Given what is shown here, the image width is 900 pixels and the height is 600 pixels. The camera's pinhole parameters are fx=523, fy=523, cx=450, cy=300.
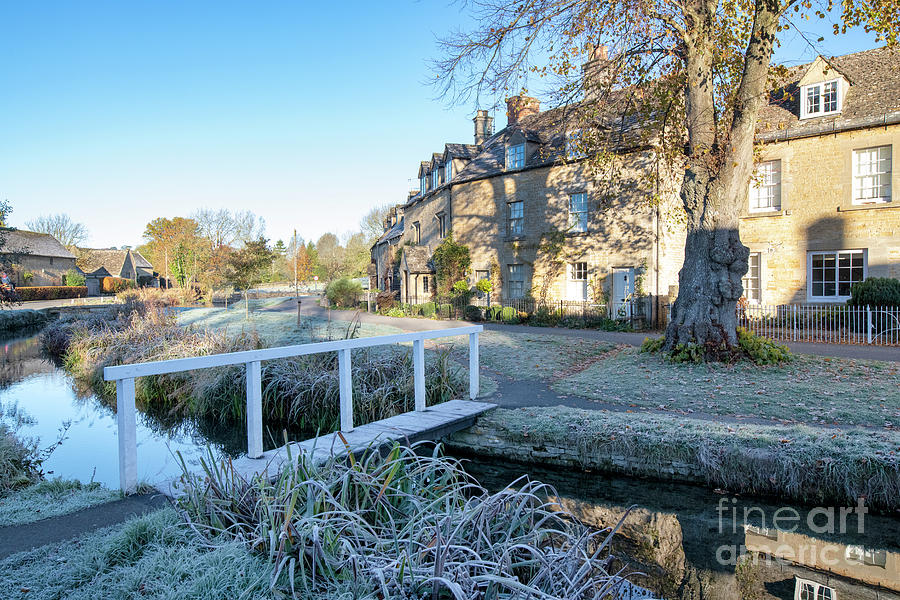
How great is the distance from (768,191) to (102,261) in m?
69.8

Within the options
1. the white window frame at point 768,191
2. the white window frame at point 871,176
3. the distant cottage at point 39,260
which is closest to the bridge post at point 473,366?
the white window frame at point 768,191

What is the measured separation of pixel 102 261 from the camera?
208 ft

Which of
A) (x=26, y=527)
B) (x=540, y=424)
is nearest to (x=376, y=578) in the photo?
(x=26, y=527)

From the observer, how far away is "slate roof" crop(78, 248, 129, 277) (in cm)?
6141

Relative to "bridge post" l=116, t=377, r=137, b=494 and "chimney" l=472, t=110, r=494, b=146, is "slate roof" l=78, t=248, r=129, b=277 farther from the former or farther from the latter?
"bridge post" l=116, t=377, r=137, b=494

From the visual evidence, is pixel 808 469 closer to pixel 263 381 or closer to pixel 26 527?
pixel 26 527

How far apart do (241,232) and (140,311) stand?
34.2 m

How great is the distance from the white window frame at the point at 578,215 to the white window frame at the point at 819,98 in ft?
25.4

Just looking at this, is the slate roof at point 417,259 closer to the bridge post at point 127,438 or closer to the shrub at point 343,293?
the shrub at point 343,293

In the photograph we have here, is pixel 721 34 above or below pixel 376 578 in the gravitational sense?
above

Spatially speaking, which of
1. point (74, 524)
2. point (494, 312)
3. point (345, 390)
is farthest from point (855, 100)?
point (74, 524)

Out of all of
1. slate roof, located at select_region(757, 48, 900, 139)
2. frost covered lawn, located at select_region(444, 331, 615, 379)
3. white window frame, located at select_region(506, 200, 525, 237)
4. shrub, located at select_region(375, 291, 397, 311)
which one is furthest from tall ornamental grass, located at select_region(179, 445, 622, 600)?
shrub, located at select_region(375, 291, 397, 311)

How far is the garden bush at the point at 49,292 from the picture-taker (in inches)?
1578

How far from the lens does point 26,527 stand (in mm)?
3268
